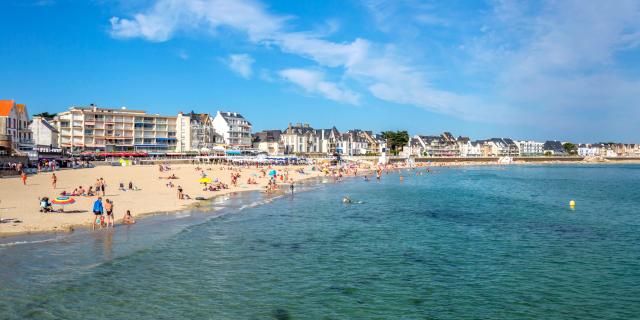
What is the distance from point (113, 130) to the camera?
112 metres

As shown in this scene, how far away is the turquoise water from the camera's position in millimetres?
14836

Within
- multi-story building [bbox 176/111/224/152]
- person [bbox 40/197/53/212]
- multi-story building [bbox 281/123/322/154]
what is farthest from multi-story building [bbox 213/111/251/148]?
person [bbox 40/197/53/212]

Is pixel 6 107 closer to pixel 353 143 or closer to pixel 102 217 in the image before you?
pixel 102 217

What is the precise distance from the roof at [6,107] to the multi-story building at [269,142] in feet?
268

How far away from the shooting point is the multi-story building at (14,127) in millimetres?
57250

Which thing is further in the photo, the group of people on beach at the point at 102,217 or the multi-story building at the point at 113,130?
the multi-story building at the point at 113,130

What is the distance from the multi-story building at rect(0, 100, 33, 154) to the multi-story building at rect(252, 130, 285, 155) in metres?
75.5

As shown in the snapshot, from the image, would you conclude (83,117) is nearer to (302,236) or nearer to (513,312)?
(302,236)

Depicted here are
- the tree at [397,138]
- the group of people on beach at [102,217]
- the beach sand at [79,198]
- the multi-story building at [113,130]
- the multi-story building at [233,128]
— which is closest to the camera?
the group of people on beach at [102,217]

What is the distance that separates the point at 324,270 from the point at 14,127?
6428cm

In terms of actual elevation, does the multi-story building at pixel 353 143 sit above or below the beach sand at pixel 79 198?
above

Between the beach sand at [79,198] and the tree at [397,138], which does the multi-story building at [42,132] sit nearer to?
the beach sand at [79,198]

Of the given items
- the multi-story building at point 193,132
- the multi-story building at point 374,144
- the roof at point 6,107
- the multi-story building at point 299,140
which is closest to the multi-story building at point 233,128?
the multi-story building at point 193,132

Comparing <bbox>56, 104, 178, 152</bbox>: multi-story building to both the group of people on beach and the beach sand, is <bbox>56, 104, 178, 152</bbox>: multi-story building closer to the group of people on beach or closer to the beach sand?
the beach sand
